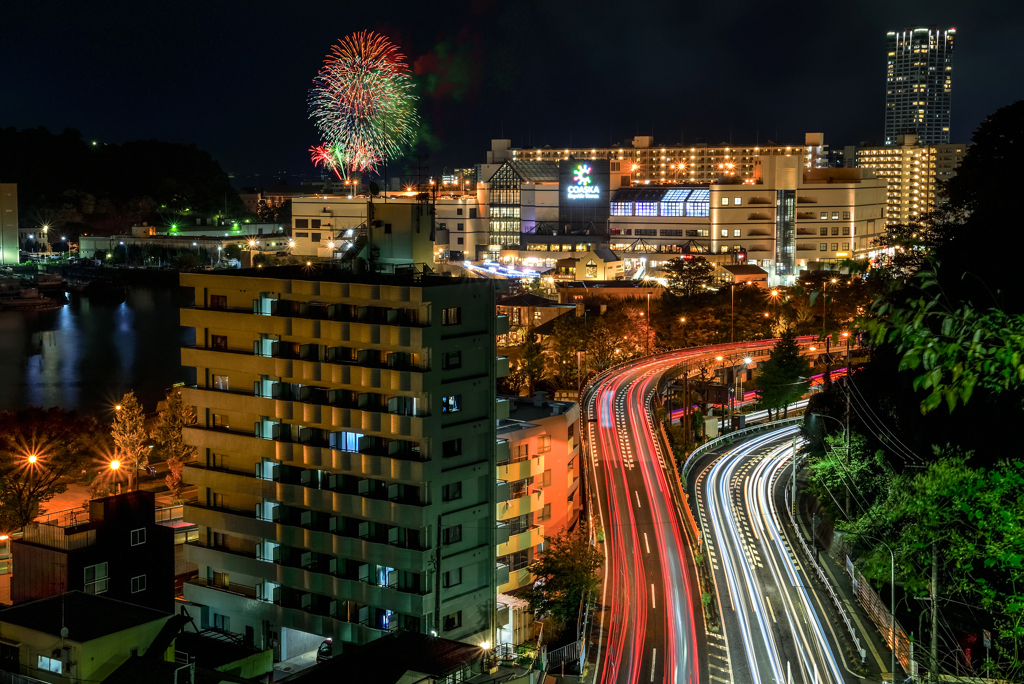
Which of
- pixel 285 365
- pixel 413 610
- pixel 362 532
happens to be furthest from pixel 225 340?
pixel 413 610

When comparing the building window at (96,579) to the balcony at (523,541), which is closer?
the building window at (96,579)

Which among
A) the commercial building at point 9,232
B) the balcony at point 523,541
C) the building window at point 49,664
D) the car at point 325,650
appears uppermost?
the commercial building at point 9,232

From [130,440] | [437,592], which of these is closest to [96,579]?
[437,592]

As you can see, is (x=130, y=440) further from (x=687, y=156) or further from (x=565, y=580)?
(x=687, y=156)

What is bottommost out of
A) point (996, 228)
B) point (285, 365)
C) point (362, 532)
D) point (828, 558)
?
point (828, 558)

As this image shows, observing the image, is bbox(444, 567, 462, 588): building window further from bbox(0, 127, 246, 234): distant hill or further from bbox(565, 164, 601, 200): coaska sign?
bbox(0, 127, 246, 234): distant hill

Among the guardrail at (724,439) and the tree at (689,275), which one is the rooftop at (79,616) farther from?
the tree at (689,275)

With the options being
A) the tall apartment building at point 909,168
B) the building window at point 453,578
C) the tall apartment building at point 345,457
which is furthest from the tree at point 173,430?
the tall apartment building at point 909,168

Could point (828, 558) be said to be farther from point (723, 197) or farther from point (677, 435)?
point (723, 197)
